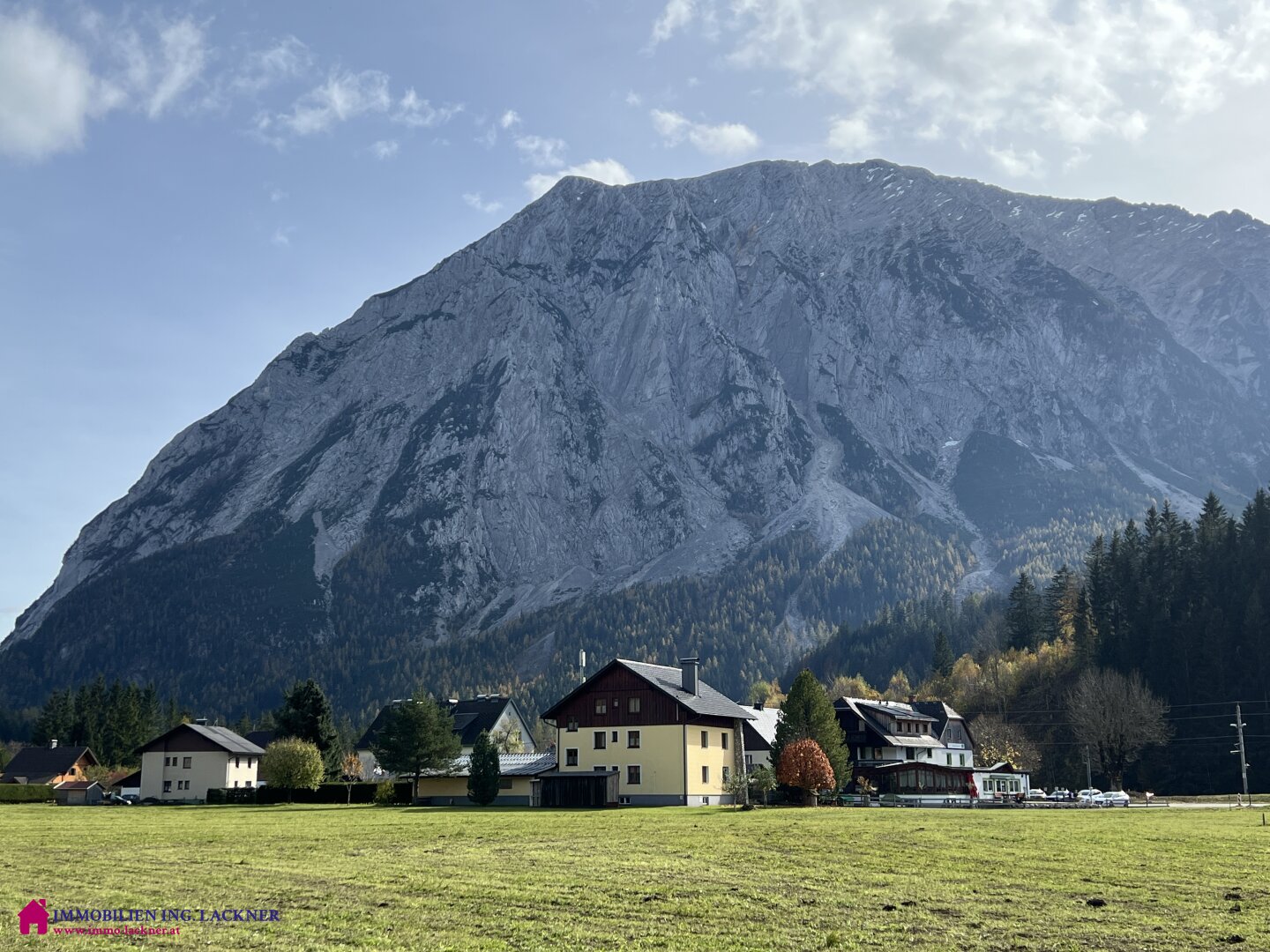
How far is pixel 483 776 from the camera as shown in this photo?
8550 cm

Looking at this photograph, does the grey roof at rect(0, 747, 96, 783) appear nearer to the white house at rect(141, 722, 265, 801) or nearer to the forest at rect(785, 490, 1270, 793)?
the white house at rect(141, 722, 265, 801)

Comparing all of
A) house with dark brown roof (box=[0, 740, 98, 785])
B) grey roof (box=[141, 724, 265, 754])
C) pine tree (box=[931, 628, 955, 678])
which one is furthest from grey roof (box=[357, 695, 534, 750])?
pine tree (box=[931, 628, 955, 678])

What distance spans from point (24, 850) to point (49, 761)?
332 ft

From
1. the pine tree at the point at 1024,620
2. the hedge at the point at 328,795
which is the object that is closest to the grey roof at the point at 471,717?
the hedge at the point at 328,795

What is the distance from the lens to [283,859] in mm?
36469

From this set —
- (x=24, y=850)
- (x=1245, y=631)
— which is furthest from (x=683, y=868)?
(x=1245, y=631)

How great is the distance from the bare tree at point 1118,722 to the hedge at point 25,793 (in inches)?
4106

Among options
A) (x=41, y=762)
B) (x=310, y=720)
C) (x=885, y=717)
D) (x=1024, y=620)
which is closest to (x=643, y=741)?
(x=310, y=720)

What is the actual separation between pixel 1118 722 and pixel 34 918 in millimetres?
112066

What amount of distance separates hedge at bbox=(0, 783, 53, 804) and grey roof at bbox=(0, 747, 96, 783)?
20686 millimetres

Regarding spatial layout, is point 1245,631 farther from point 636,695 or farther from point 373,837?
point 373,837

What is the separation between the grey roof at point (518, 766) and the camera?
90938 millimetres

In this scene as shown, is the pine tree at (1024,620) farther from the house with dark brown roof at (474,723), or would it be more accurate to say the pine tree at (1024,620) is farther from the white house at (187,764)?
the white house at (187,764)

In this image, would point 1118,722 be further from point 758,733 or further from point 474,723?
point 474,723
